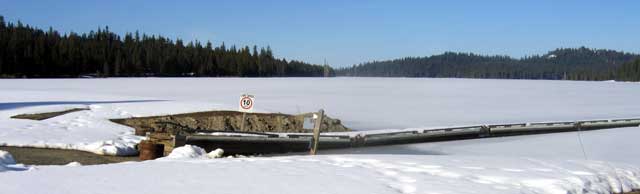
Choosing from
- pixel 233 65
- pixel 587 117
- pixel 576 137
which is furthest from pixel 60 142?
pixel 233 65

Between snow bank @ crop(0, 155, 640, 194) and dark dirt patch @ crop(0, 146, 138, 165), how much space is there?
15.5ft

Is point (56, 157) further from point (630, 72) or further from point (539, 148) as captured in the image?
point (630, 72)

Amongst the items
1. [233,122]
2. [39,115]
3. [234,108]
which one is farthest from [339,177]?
[234,108]

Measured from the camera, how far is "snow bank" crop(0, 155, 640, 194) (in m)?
6.76

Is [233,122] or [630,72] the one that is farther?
[630,72]

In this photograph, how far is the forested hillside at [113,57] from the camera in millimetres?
86562

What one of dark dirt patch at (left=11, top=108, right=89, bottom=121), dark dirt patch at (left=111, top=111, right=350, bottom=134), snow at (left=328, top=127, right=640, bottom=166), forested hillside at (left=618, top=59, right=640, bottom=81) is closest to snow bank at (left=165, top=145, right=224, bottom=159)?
snow at (left=328, top=127, right=640, bottom=166)

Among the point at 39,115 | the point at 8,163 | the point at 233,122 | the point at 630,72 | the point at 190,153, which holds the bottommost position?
the point at 190,153

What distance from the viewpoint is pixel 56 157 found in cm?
1326

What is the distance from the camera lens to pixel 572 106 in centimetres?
3634

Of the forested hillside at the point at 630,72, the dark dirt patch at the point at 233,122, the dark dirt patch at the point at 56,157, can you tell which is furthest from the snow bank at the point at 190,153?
the forested hillside at the point at 630,72

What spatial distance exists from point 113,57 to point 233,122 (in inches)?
3349

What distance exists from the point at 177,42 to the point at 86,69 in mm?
36536

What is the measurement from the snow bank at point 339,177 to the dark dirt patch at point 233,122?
10.6m
